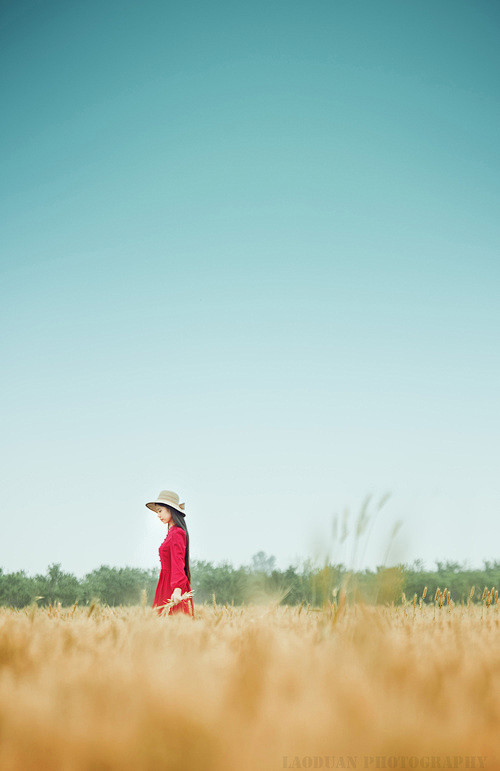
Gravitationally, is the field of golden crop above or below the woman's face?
below

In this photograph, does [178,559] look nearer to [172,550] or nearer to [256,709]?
[172,550]

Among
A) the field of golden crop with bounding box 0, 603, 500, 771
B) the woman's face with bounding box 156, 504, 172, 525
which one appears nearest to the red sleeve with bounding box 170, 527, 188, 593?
the woman's face with bounding box 156, 504, 172, 525

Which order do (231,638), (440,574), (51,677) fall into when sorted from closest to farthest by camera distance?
(51,677) → (231,638) → (440,574)

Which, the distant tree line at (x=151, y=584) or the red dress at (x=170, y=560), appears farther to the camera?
the distant tree line at (x=151, y=584)

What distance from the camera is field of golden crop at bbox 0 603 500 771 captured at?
612 millimetres

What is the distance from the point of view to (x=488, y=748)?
0.62 metres

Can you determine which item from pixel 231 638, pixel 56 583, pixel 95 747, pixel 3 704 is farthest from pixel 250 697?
pixel 56 583

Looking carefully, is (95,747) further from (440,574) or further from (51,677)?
(440,574)

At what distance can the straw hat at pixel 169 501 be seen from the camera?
17.5ft

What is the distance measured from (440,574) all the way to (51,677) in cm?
1386

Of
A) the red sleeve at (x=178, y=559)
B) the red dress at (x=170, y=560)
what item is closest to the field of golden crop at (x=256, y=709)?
the red sleeve at (x=178, y=559)

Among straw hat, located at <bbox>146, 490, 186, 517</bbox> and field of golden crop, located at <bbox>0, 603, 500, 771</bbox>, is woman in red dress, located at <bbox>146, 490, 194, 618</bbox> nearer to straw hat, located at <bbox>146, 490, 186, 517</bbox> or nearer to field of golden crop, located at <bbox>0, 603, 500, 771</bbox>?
straw hat, located at <bbox>146, 490, 186, 517</bbox>

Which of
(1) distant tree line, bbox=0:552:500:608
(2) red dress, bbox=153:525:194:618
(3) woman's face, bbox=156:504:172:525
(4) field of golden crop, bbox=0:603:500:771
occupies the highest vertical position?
(3) woman's face, bbox=156:504:172:525

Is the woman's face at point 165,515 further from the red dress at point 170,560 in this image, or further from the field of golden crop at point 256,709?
the field of golden crop at point 256,709
